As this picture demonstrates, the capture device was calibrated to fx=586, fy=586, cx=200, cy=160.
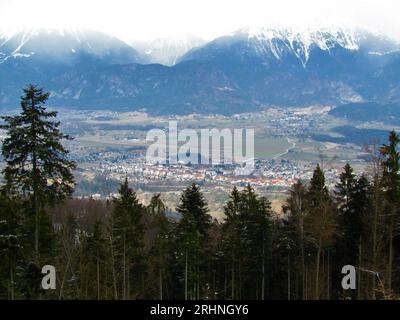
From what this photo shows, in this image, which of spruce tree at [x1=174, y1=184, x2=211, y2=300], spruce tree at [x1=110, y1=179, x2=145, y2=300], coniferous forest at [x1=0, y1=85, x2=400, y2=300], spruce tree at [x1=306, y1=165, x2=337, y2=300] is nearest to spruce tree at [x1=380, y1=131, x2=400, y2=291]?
coniferous forest at [x1=0, y1=85, x2=400, y2=300]

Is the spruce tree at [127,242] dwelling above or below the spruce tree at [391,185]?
below

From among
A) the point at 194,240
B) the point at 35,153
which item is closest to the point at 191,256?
the point at 194,240

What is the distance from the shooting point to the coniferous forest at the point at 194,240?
1983cm

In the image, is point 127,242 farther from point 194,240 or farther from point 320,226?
point 320,226

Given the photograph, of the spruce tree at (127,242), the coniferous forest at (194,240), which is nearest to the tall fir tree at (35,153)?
the coniferous forest at (194,240)

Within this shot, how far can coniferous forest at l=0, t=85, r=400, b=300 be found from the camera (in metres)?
19.8

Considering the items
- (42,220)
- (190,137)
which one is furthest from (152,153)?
(42,220)

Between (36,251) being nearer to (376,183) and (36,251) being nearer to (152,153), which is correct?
(376,183)

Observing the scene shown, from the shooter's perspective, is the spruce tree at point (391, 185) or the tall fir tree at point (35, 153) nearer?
the tall fir tree at point (35, 153)

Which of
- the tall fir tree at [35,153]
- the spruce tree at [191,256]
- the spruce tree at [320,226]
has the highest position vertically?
the tall fir tree at [35,153]

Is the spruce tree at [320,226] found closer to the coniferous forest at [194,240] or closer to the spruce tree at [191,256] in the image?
the coniferous forest at [194,240]

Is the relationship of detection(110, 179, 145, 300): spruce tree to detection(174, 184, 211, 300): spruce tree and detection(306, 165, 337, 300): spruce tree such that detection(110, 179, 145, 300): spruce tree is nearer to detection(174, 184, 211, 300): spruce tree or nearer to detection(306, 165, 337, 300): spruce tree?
detection(174, 184, 211, 300): spruce tree

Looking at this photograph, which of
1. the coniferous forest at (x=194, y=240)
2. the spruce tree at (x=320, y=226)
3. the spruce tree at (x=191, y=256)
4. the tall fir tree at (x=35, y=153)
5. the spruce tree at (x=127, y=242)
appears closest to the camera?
the tall fir tree at (x=35, y=153)

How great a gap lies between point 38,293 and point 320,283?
13806 mm
